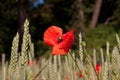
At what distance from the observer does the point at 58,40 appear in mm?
1027

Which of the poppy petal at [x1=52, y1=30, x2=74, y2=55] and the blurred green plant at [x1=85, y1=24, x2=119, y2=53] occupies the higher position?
the blurred green plant at [x1=85, y1=24, x2=119, y2=53]

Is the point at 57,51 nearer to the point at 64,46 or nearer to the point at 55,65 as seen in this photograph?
the point at 64,46

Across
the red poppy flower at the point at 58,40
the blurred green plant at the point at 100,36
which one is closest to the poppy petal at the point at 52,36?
the red poppy flower at the point at 58,40

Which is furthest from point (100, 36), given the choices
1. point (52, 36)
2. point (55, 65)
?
point (52, 36)

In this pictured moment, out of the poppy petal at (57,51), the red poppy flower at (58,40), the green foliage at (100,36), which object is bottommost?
the poppy petal at (57,51)

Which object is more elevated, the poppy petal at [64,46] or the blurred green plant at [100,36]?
the blurred green plant at [100,36]

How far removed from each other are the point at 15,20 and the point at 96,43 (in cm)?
621

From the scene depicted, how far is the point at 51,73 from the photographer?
118 cm

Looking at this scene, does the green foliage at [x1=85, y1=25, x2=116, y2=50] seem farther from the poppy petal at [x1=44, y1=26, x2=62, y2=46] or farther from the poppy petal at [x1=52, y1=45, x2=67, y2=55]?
the poppy petal at [x1=52, y1=45, x2=67, y2=55]

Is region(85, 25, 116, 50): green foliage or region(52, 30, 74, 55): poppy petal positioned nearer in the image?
region(52, 30, 74, 55): poppy petal

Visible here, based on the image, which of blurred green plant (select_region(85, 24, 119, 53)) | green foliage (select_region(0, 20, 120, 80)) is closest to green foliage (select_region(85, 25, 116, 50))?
blurred green plant (select_region(85, 24, 119, 53))

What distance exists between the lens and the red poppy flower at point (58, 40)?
967 millimetres

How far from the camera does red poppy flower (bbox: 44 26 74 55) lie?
0.97 m

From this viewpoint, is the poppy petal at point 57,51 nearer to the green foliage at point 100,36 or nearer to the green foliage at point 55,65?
the green foliage at point 55,65
